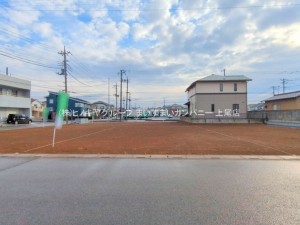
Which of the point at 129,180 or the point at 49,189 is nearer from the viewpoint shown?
the point at 49,189

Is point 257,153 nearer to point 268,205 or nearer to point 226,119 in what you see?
point 268,205

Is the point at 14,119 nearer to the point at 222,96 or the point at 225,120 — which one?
the point at 225,120

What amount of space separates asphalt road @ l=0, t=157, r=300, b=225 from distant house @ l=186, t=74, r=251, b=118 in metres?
45.4

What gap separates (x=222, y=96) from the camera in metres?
54.8

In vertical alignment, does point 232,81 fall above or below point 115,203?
above

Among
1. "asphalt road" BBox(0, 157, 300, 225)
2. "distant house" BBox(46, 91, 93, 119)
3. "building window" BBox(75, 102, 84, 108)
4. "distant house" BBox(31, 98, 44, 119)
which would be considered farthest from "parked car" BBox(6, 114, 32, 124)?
"distant house" BBox(31, 98, 44, 119)

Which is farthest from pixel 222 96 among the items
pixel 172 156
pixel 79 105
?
pixel 79 105

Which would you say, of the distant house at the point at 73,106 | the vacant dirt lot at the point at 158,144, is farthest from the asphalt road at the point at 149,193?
the distant house at the point at 73,106

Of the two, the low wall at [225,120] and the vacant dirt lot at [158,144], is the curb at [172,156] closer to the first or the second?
the vacant dirt lot at [158,144]

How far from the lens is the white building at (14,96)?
4958 cm

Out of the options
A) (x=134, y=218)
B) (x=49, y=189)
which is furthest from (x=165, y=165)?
(x=134, y=218)

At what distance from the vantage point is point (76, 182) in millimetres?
7355

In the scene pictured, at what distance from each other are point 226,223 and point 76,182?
3988 mm

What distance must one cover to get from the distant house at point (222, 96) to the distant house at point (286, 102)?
7189 mm
